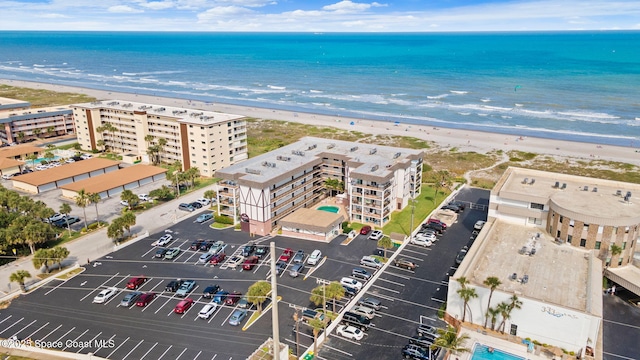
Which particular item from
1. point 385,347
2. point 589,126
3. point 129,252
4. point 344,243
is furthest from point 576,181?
point 589,126

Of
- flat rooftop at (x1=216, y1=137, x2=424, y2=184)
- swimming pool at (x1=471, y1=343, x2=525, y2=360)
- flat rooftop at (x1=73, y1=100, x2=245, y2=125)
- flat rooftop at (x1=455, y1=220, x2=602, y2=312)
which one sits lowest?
swimming pool at (x1=471, y1=343, x2=525, y2=360)

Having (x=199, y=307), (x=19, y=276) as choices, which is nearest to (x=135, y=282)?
(x=199, y=307)

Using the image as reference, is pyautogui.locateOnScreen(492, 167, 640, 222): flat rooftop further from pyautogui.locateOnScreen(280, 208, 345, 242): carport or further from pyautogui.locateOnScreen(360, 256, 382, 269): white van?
pyautogui.locateOnScreen(280, 208, 345, 242): carport

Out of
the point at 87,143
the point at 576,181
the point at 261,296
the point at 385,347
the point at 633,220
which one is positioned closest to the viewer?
the point at 385,347

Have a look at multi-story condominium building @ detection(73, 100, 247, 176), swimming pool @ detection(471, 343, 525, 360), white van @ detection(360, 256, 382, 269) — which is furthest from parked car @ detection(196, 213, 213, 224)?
swimming pool @ detection(471, 343, 525, 360)

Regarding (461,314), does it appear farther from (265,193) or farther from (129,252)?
(129,252)

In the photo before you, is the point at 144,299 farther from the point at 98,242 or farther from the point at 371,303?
the point at 371,303
